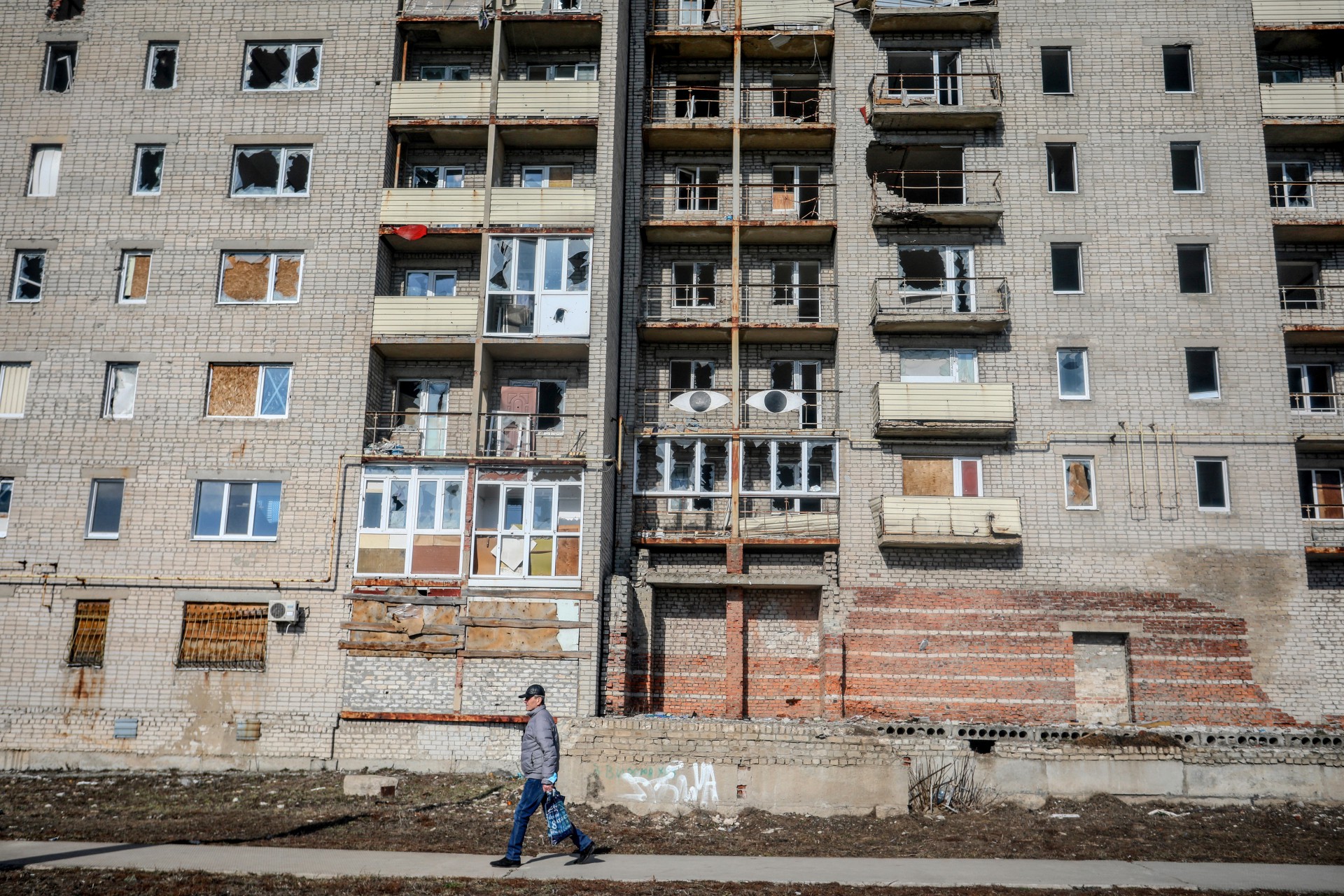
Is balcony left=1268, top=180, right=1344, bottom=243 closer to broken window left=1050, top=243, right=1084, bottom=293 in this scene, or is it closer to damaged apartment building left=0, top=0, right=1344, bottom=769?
damaged apartment building left=0, top=0, right=1344, bottom=769

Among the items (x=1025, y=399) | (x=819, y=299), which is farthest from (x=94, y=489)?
(x=1025, y=399)

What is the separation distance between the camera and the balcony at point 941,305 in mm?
23078

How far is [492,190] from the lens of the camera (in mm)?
23219

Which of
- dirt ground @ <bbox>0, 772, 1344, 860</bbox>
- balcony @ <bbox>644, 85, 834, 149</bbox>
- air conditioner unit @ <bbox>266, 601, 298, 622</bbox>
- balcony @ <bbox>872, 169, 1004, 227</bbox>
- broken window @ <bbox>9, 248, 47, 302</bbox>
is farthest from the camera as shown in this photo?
balcony @ <bbox>644, 85, 834, 149</bbox>

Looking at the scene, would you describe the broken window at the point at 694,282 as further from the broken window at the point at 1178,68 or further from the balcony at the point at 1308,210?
the balcony at the point at 1308,210

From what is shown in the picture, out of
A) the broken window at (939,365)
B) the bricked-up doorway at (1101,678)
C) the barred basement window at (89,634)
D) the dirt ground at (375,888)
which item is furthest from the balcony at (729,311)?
the dirt ground at (375,888)

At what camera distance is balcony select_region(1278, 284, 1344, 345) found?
23344 millimetres

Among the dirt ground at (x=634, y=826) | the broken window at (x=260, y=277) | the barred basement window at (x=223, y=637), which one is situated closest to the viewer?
the dirt ground at (x=634, y=826)

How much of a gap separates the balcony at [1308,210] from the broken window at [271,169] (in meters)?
22.1

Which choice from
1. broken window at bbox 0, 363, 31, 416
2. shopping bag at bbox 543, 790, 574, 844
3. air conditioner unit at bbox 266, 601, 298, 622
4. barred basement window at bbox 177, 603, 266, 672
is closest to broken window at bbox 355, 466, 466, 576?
air conditioner unit at bbox 266, 601, 298, 622

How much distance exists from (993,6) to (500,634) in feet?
60.9

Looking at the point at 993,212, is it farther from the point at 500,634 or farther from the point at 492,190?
the point at 500,634

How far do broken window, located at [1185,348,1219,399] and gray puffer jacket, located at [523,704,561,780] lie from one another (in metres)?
18.0

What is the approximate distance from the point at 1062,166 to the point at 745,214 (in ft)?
24.7
